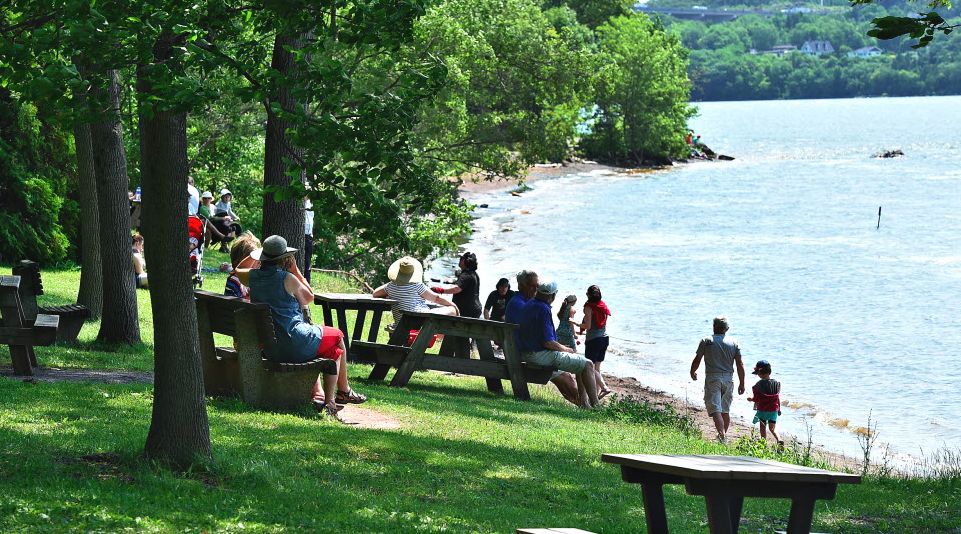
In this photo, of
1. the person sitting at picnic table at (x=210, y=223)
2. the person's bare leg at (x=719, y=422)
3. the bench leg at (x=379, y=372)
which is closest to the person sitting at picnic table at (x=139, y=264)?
the person sitting at picnic table at (x=210, y=223)

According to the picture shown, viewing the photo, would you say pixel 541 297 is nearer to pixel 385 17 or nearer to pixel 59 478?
pixel 385 17

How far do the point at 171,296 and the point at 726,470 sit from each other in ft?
11.2

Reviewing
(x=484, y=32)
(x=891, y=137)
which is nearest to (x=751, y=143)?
(x=891, y=137)

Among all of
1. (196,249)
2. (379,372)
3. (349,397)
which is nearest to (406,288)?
(379,372)

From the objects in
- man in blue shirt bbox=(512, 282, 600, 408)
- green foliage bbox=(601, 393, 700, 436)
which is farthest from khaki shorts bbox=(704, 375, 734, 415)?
man in blue shirt bbox=(512, 282, 600, 408)

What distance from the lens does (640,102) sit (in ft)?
279

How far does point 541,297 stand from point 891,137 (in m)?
124

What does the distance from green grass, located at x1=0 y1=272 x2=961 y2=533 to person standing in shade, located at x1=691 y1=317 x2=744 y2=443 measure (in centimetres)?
341

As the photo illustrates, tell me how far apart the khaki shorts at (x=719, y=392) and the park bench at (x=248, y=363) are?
6851mm

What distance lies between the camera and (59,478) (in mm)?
6098

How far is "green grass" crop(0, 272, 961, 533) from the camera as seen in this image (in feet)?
18.9

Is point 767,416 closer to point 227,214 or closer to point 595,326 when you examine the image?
point 595,326

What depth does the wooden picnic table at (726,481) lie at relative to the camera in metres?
4.84

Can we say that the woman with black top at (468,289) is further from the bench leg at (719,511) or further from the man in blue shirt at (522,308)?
the bench leg at (719,511)
